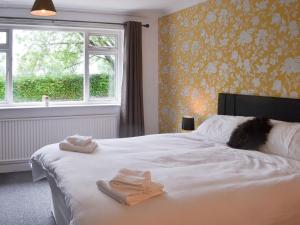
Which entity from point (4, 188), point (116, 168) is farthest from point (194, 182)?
point (4, 188)

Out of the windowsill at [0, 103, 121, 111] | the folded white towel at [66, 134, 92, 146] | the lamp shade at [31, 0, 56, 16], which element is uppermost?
the lamp shade at [31, 0, 56, 16]

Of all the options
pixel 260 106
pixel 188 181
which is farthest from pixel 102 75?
pixel 188 181

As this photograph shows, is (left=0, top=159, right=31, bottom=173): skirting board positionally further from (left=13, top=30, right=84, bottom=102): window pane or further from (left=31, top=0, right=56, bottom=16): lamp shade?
(left=31, top=0, right=56, bottom=16): lamp shade

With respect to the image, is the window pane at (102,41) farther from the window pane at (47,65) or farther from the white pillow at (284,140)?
the white pillow at (284,140)

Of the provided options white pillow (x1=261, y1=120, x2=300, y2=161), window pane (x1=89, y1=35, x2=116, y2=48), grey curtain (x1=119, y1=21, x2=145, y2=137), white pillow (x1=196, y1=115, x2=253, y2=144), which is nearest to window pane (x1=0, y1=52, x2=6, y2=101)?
window pane (x1=89, y1=35, x2=116, y2=48)

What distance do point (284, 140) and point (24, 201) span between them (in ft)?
8.71

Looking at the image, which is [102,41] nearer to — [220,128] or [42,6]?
[42,6]

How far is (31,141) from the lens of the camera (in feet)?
15.8

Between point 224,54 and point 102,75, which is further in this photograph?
point 102,75

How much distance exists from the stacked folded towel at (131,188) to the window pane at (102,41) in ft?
A: 11.7

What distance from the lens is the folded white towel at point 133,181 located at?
1.97m

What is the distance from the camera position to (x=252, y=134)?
3127mm

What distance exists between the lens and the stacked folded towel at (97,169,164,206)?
190cm

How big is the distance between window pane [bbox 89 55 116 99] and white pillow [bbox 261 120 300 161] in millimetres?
2969
